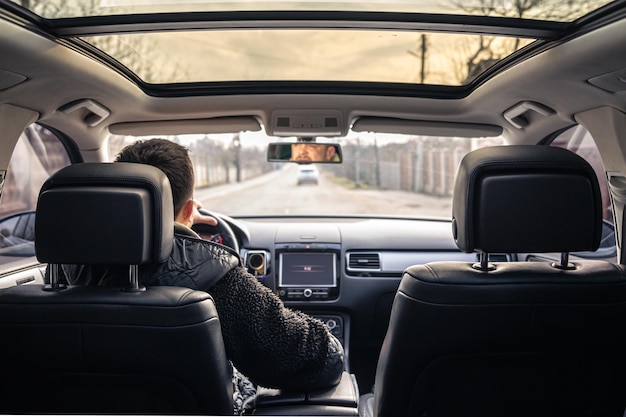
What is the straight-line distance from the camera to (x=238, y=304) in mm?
2234

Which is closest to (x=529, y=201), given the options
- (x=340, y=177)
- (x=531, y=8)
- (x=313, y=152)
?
(x=531, y=8)

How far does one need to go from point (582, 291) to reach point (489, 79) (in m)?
1.75

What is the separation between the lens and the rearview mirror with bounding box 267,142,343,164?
411 centimetres

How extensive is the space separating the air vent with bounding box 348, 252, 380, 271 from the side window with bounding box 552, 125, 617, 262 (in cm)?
154

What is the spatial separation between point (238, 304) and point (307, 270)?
2349 millimetres

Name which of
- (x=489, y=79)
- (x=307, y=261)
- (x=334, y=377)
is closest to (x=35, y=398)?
(x=334, y=377)

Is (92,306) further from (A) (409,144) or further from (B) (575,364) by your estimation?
(A) (409,144)

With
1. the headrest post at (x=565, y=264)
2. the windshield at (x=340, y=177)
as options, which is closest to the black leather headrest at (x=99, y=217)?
the headrest post at (x=565, y=264)

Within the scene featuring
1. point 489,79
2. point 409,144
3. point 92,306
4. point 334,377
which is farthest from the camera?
point 409,144

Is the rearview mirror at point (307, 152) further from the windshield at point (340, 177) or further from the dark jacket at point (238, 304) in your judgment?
the dark jacket at point (238, 304)

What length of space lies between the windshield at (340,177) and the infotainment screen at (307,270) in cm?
75

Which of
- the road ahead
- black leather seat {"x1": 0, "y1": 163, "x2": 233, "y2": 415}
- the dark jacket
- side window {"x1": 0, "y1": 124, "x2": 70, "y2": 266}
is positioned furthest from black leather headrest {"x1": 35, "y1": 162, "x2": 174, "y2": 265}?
the road ahead

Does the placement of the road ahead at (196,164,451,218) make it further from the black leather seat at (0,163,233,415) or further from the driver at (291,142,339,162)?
the black leather seat at (0,163,233,415)

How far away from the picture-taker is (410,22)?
2633 mm
